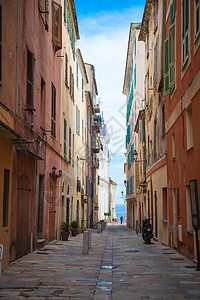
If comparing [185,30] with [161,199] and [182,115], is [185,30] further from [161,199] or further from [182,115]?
[161,199]

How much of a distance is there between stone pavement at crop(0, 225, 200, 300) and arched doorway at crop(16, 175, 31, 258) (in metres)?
0.35

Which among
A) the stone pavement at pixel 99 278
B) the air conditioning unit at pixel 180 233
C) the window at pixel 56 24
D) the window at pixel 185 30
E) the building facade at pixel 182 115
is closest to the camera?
the stone pavement at pixel 99 278

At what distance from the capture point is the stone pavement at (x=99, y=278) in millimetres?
6836

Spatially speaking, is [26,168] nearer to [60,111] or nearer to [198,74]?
[198,74]

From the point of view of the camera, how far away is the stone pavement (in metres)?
6.84

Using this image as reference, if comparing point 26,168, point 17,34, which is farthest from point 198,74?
point 26,168

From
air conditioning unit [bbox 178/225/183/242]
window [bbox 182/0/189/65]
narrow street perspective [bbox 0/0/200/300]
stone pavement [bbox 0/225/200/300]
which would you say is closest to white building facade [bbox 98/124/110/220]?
narrow street perspective [bbox 0/0/200/300]

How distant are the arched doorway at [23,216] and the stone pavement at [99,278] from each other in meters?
0.35

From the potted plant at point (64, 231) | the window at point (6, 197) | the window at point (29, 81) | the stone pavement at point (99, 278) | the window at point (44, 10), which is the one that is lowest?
the stone pavement at point (99, 278)

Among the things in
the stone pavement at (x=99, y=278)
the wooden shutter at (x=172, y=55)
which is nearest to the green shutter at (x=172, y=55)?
the wooden shutter at (x=172, y=55)

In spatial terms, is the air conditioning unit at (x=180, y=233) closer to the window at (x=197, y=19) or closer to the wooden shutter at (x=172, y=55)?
the wooden shutter at (x=172, y=55)

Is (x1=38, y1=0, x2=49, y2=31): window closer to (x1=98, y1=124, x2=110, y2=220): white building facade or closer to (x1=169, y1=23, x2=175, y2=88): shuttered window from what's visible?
(x1=169, y1=23, x2=175, y2=88): shuttered window

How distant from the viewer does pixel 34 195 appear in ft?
42.9

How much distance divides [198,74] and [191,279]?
15.4 ft
